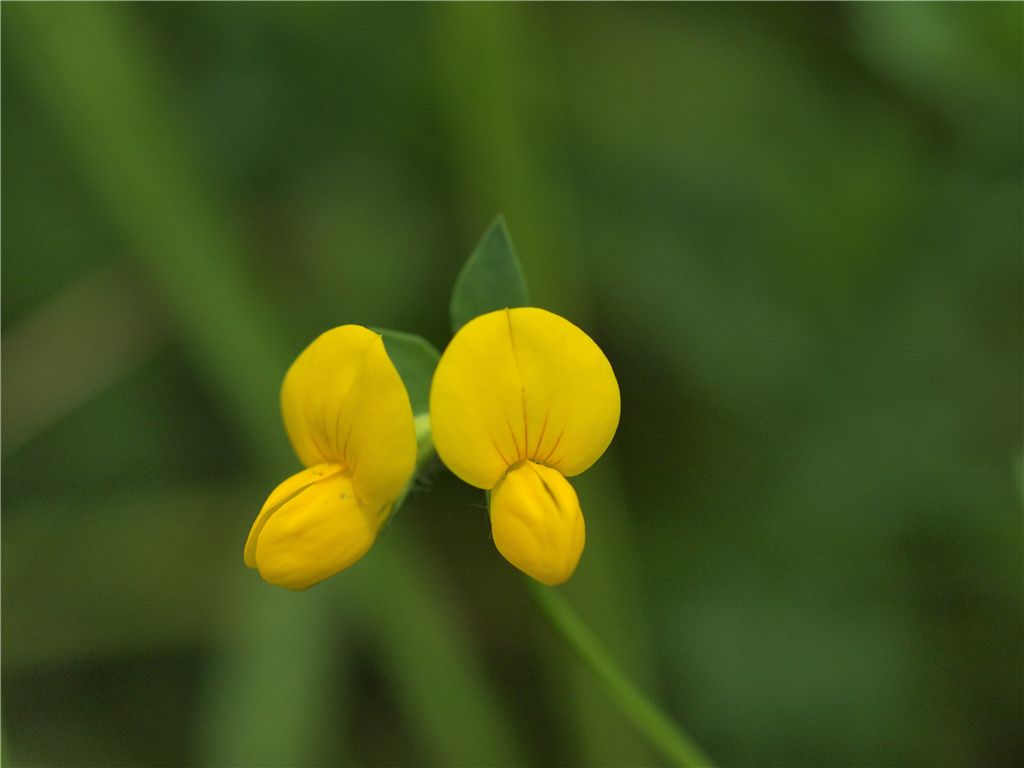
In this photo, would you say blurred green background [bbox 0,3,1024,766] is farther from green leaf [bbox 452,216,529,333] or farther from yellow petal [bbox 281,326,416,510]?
green leaf [bbox 452,216,529,333]

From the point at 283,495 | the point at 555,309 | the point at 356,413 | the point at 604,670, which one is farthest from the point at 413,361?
the point at 555,309

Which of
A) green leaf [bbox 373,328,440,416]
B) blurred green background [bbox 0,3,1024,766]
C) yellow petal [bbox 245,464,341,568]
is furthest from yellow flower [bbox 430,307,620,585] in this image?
blurred green background [bbox 0,3,1024,766]

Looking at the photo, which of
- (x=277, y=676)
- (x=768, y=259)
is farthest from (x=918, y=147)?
(x=277, y=676)

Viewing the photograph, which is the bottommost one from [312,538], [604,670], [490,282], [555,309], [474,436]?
[555,309]

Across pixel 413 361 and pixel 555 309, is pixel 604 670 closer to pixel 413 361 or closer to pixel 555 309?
pixel 413 361

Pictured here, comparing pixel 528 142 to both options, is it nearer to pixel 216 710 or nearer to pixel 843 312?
pixel 843 312

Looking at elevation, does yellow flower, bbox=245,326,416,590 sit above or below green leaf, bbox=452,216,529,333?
below

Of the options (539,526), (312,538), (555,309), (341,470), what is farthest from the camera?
(555,309)

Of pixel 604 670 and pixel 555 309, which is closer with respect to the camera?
pixel 604 670
